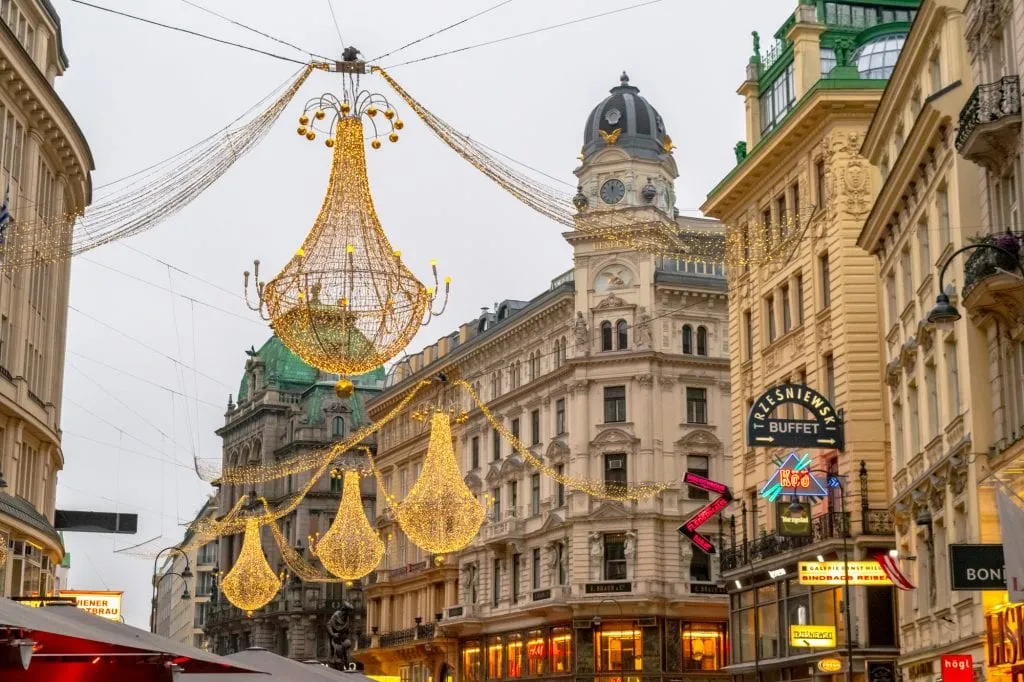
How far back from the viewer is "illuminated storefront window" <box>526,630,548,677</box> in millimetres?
66812

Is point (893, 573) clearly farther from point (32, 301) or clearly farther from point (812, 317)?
point (32, 301)

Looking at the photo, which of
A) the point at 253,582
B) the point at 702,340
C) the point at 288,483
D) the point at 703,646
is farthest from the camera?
the point at 288,483

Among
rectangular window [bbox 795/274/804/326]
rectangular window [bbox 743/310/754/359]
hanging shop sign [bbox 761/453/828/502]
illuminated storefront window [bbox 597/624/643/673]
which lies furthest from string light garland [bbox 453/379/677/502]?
hanging shop sign [bbox 761/453/828/502]

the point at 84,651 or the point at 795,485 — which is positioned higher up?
the point at 795,485

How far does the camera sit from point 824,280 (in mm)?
44875

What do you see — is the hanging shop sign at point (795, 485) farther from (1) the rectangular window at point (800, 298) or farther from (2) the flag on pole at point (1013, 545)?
(2) the flag on pole at point (1013, 545)

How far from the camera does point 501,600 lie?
71.3m

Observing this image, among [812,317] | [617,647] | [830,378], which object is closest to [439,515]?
[617,647]

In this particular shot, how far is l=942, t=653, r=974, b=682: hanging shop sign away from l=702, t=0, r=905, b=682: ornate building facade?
9599 millimetres

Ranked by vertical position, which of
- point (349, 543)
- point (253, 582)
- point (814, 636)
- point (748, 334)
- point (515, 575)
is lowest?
point (814, 636)

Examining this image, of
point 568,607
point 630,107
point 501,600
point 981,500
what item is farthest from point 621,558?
point 981,500

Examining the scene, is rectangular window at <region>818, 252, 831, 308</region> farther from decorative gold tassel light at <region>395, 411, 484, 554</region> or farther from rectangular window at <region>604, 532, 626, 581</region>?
rectangular window at <region>604, 532, 626, 581</region>

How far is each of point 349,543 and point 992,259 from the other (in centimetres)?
3780

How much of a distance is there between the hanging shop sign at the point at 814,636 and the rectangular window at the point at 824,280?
9538mm
